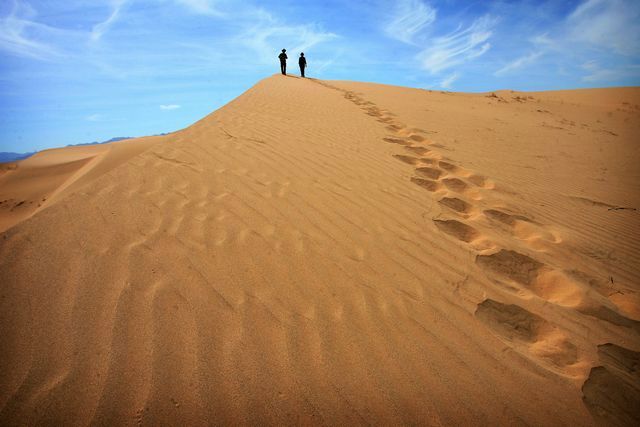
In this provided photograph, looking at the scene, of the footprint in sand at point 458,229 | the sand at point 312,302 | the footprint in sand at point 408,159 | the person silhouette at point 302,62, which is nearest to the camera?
the sand at point 312,302

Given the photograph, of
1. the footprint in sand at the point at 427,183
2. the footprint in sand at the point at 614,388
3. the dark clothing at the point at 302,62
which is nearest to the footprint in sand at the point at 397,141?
the footprint in sand at the point at 427,183

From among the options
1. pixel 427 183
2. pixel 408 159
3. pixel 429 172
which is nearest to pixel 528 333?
pixel 427 183

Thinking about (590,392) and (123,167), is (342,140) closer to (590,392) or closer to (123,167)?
(123,167)

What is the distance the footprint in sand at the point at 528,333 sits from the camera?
1.43 metres

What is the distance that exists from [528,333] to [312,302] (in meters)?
1.21

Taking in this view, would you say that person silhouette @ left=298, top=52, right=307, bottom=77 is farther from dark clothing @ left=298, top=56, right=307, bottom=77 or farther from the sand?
the sand

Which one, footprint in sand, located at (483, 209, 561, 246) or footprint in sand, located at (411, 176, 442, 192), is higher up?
footprint in sand, located at (411, 176, 442, 192)

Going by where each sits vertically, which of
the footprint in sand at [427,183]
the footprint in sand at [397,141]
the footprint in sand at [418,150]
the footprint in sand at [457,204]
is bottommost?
the footprint in sand at [457,204]

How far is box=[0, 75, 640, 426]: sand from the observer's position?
118 centimetres

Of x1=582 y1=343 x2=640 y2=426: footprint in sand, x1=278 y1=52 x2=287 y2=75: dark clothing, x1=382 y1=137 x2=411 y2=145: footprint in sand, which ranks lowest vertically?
x1=582 y1=343 x2=640 y2=426: footprint in sand

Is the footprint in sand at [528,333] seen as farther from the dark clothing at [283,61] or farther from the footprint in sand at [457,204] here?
the dark clothing at [283,61]

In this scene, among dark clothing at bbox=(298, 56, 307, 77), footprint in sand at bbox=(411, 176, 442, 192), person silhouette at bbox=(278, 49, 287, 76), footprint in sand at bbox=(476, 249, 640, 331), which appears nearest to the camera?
footprint in sand at bbox=(476, 249, 640, 331)

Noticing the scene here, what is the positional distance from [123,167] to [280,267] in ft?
7.73

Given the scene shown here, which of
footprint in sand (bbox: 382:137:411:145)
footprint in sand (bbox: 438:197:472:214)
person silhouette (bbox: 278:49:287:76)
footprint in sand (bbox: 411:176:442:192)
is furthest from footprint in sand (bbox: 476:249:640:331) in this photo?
A: person silhouette (bbox: 278:49:287:76)
